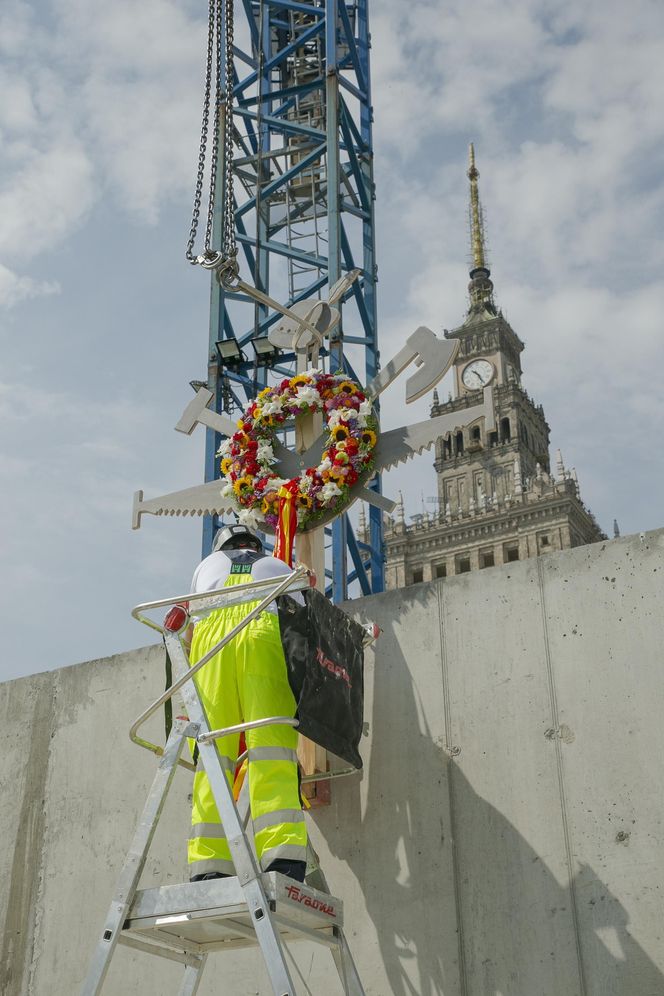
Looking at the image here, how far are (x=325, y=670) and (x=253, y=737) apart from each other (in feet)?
2.31

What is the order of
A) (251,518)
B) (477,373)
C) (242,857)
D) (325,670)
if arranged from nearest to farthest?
(242,857)
(325,670)
(251,518)
(477,373)

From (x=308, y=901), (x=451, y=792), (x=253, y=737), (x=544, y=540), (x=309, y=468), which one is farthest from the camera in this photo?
(x=544, y=540)

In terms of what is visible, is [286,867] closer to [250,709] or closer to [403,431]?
[250,709]

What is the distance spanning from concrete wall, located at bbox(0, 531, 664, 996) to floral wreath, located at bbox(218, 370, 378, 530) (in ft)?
2.49

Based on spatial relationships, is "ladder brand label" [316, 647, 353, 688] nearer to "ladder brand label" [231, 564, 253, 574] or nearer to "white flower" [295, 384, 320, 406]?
"ladder brand label" [231, 564, 253, 574]

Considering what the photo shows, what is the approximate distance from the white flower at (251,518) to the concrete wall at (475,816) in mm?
859

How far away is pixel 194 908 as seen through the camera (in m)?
4.51

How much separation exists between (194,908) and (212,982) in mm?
2179

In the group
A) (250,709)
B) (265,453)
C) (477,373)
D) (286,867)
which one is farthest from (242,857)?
(477,373)

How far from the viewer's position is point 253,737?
511 centimetres

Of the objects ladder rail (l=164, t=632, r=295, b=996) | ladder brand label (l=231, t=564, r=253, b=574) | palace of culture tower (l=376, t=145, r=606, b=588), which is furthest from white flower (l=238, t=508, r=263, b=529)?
palace of culture tower (l=376, t=145, r=606, b=588)

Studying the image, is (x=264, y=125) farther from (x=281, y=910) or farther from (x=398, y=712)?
(x=281, y=910)

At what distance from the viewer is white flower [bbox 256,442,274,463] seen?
286 inches

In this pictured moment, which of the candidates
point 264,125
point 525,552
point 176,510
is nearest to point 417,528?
point 525,552
